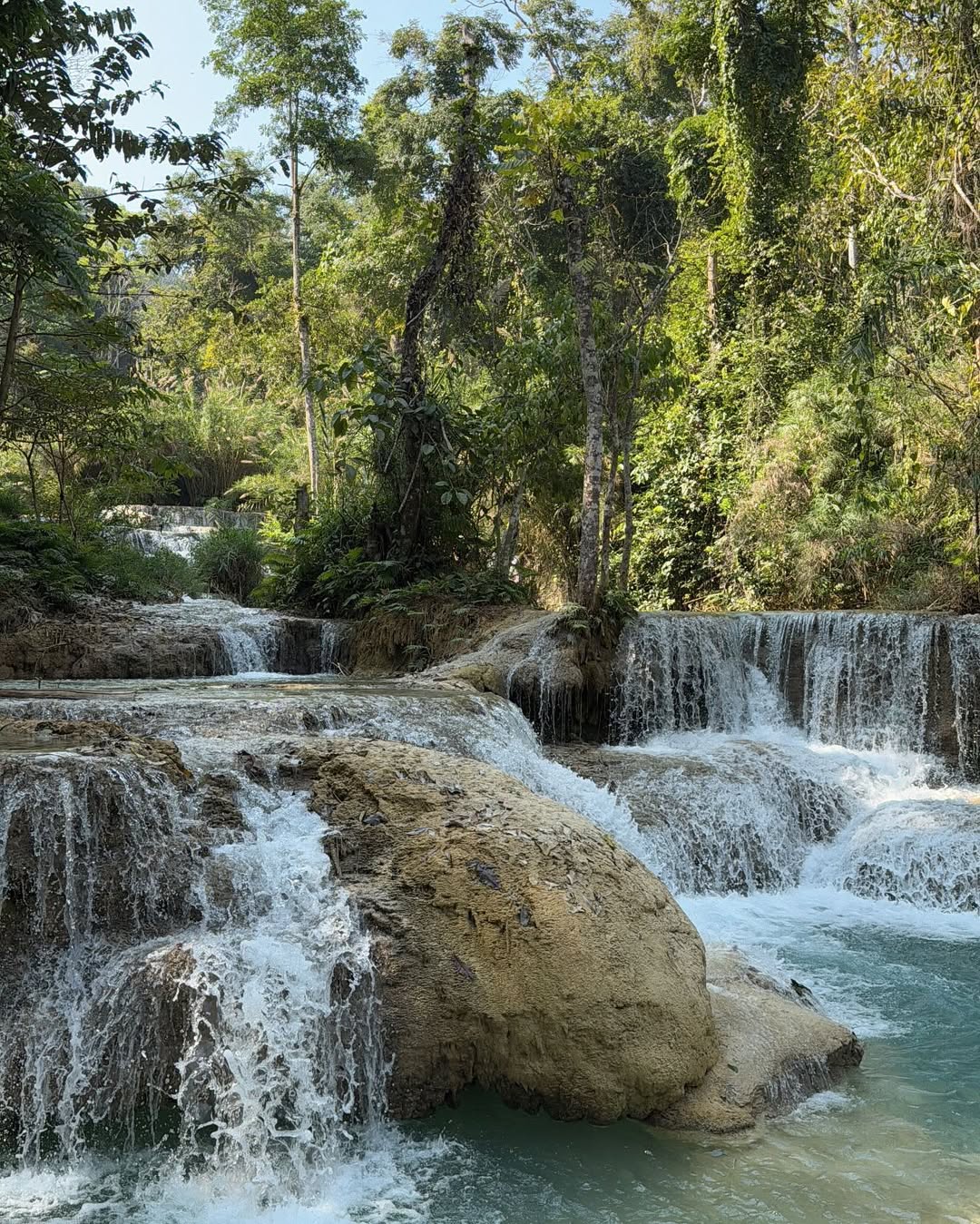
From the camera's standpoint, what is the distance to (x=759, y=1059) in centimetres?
461

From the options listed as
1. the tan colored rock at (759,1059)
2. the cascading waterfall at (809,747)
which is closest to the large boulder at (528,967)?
the tan colored rock at (759,1059)

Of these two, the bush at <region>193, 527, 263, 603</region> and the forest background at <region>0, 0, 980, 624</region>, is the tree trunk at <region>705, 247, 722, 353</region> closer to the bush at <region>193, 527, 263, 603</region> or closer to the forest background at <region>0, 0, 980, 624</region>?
the forest background at <region>0, 0, 980, 624</region>

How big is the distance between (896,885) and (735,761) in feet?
5.73

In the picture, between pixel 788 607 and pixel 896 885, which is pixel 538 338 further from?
pixel 896 885

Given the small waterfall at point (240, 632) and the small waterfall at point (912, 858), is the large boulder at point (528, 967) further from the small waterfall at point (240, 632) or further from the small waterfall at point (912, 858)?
the small waterfall at point (240, 632)

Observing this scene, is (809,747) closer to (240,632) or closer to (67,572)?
(240,632)

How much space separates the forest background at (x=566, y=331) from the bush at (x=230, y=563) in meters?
0.05

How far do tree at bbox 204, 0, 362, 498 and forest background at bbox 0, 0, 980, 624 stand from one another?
0.07m

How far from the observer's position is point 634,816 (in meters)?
8.23

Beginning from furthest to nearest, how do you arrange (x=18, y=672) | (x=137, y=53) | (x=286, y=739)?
1. (x=18, y=672)
2. (x=137, y=53)
3. (x=286, y=739)

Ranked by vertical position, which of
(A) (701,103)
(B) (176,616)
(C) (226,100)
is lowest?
(B) (176,616)

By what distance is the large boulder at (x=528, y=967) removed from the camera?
14.4 feet

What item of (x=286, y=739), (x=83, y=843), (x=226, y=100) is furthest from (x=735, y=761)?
(x=226, y=100)

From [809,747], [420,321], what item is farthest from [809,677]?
[420,321]
